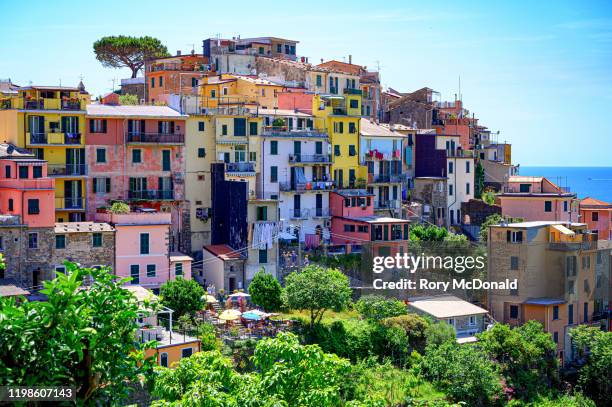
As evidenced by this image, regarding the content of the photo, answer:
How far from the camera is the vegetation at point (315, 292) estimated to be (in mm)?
44812

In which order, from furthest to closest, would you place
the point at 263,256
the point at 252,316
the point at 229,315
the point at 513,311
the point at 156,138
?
the point at 513,311
the point at 156,138
the point at 263,256
the point at 252,316
the point at 229,315

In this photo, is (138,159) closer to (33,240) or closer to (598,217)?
(33,240)

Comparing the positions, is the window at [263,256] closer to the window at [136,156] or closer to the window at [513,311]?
the window at [136,156]

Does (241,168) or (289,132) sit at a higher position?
(289,132)

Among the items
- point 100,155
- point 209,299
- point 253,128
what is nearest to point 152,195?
point 100,155

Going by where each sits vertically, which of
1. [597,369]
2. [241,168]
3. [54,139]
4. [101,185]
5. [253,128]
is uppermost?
[253,128]

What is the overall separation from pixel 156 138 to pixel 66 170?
534 cm

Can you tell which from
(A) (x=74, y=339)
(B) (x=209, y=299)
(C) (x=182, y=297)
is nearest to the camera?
(A) (x=74, y=339)

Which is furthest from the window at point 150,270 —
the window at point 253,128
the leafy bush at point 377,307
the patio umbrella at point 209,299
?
the window at point 253,128

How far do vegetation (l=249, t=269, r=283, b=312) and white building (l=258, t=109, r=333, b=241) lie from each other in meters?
7.76

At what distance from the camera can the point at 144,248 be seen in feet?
151

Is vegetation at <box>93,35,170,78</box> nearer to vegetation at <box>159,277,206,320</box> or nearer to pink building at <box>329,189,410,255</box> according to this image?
pink building at <box>329,189,410,255</box>

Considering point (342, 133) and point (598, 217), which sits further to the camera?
point (598, 217)

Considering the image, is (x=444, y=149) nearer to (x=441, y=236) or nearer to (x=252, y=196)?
(x=441, y=236)
